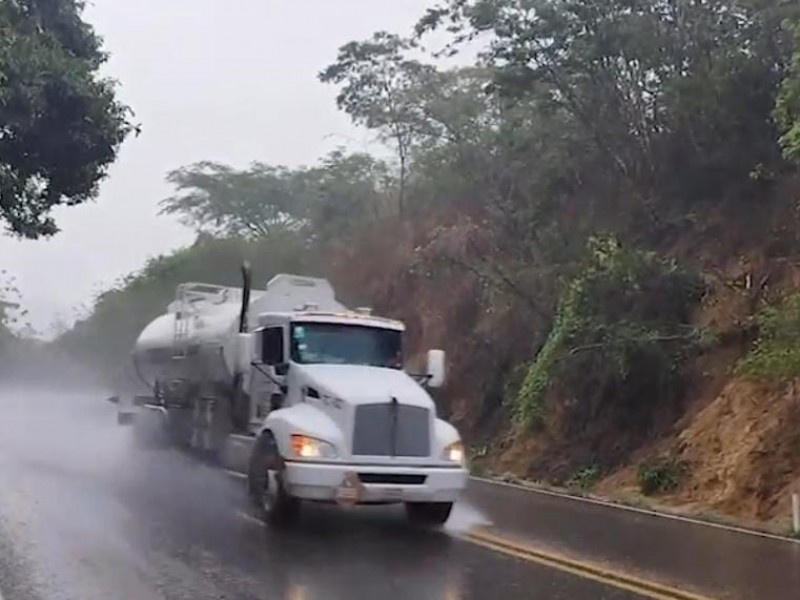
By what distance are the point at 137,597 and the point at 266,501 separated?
4.54 meters

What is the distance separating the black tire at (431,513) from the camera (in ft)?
45.6

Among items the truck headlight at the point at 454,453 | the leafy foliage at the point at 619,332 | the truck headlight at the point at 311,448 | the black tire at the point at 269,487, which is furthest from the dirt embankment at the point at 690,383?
the black tire at the point at 269,487

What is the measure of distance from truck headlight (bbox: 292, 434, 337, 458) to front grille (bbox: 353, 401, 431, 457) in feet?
0.92

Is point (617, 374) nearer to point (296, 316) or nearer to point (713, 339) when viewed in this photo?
point (713, 339)

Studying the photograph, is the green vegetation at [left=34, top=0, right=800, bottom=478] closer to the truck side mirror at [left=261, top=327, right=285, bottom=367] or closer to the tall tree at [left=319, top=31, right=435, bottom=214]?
the tall tree at [left=319, top=31, right=435, bottom=214]

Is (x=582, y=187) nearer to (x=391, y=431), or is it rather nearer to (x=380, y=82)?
(x=380, y=82)

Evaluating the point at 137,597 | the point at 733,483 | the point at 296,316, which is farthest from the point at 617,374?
the point at 137,597

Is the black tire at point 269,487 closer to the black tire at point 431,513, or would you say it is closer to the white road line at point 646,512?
the black tire at point 431,513

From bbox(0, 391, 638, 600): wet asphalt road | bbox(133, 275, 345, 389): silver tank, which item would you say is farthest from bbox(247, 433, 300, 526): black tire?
bbox(133, 275, 345, 389): silver tank

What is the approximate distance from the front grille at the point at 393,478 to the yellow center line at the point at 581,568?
0.79m

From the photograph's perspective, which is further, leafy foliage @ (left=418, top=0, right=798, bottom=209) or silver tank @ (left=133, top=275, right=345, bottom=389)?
leafy foliage @ (left=418, top=0, right=798, bottom=209)

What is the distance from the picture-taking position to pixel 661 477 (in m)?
19.3

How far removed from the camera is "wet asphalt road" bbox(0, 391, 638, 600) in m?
10.0

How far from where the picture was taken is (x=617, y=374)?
72.2 feet
